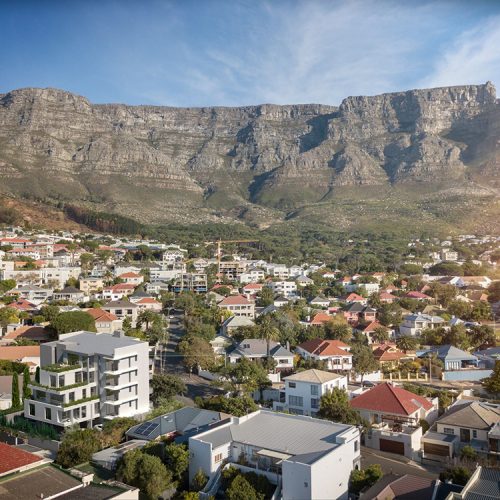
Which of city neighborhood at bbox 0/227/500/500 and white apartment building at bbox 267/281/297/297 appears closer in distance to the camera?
city neighborhood at bbox 0/227/500/500

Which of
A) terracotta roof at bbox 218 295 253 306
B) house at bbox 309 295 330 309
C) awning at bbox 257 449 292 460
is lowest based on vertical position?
awning at bbox 257 449 292 460

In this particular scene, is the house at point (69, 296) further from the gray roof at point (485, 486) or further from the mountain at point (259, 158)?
the mountain at point (259, 158)

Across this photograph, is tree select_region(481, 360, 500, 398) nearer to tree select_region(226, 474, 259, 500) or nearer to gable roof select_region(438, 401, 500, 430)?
gable roof select_region(438, 401, 500, 430)

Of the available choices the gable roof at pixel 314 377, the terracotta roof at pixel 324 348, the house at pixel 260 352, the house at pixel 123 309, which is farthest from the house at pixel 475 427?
the house at pixel 123 309

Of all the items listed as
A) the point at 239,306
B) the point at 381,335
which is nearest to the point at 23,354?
the point at 239,306

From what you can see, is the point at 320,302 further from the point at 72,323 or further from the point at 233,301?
the point at 72,323

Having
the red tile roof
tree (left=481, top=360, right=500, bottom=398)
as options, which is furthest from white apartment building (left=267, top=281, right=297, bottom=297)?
the red tile roof
